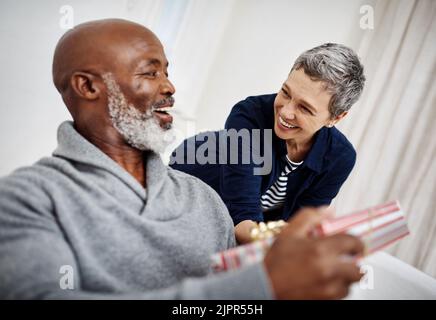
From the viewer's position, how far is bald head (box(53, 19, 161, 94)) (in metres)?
0.84

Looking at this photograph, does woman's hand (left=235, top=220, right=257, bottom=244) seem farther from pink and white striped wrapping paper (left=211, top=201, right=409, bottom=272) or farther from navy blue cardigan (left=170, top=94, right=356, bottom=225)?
pink and white striped wrapping paper (left=211, top=201, right=409, bottom=272)

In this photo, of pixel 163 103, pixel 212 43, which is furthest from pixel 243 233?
pixel 212 43

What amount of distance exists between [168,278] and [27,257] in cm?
29

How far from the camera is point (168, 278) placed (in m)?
0.77

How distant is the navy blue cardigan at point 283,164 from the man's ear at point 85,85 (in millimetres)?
565

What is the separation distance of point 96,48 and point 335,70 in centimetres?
72

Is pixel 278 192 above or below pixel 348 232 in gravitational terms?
below

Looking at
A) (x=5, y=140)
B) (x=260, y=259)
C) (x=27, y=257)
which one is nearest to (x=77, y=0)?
(x=5, y=140)

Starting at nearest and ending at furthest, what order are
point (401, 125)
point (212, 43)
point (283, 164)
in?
1. point (283, 164)
2. point (401, 125)
3. point (212, 43)

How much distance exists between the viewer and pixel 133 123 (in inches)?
34.2

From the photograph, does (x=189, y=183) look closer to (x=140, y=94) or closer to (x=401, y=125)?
(x=140, y=94)

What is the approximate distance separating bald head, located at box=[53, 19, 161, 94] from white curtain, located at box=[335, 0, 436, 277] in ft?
5.16

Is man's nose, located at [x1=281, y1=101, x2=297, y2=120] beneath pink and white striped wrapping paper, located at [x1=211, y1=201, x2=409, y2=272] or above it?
above

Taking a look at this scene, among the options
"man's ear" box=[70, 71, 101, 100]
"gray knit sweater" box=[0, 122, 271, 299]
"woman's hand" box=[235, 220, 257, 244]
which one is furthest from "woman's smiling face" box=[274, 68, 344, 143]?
"man's ear" box=[70, 71, 101, 100]
